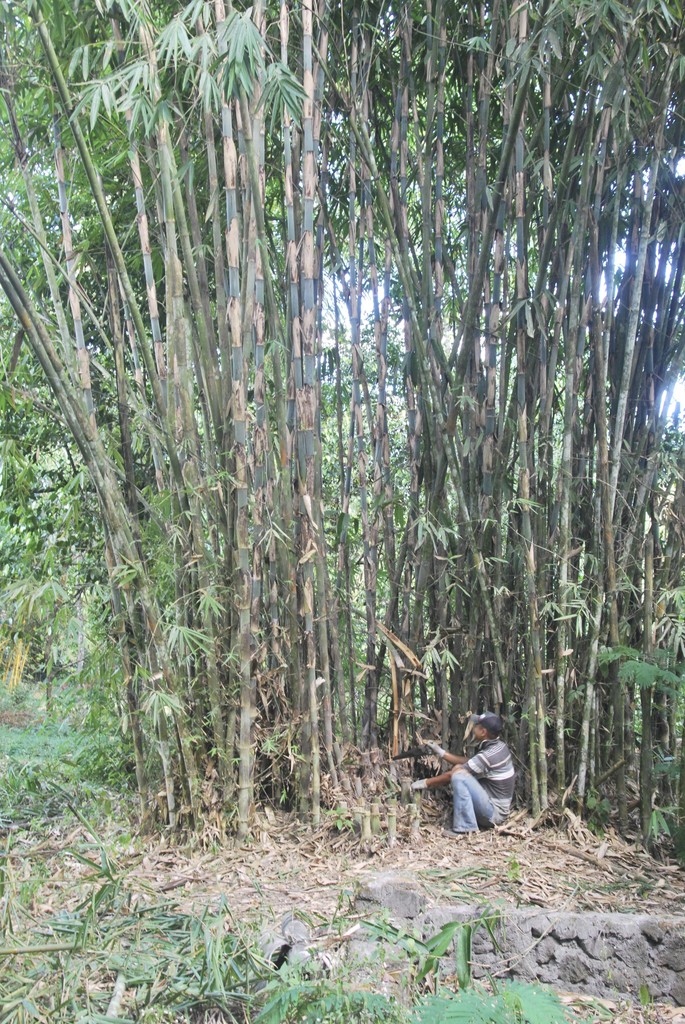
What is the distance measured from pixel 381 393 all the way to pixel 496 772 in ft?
5.22

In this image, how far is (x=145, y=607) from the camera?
3.24 metres

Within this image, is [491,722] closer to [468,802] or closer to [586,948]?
[468,802]

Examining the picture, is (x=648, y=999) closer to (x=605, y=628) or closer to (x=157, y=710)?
(x=605, y=628)

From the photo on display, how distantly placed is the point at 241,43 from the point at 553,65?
1.56m

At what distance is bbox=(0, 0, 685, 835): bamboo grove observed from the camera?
10.8 feet

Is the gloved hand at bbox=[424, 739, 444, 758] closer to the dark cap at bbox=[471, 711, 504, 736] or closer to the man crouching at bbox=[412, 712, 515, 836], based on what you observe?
the man crouching at bbox=[412, 712, 515, 836]

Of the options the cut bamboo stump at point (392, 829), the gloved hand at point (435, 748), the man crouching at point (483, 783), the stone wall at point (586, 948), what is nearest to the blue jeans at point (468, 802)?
the man crouching at point (483, 783)

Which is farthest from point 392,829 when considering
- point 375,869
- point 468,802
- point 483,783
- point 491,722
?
point 491,722

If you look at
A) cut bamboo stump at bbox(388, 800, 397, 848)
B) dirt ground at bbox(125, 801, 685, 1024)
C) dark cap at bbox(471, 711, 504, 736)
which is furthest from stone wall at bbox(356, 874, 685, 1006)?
dark cap at bbox(471, 711, 504, 736)

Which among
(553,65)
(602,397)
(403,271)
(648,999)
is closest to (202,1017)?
(648,999)

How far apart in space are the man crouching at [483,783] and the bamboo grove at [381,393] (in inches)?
4.9

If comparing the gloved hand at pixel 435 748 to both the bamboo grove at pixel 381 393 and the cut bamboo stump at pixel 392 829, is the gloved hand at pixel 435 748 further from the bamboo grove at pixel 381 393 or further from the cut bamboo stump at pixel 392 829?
the cut bamboo stump at pixel 392 829

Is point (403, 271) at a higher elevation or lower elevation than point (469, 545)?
higher

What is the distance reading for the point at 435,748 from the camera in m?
3.76
